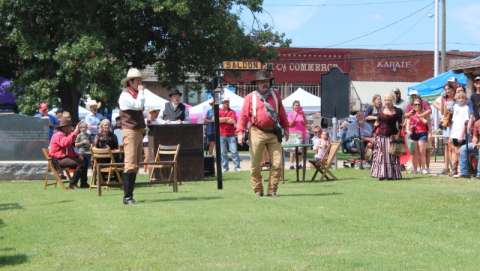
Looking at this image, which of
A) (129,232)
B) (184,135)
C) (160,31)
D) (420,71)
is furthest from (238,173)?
(420,71)

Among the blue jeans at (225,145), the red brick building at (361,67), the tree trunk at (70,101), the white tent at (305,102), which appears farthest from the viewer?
the red brick building at (361,67)

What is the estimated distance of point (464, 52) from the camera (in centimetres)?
7000

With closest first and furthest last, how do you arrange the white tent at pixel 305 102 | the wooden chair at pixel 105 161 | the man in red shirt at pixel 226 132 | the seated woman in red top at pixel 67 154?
the wooden chair at pixel 105 161 → the seated woman in red top at pixel 67 154 → the man in red shirt at pixel 226 132 → the white tent at pixel 305 102

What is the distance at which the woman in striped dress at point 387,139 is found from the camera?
18.3m

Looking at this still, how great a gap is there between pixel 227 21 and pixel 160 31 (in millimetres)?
2420

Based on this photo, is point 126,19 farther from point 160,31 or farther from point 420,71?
point 420,71

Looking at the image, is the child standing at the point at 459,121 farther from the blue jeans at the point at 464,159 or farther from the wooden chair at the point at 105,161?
the wooden chair at the point at 105,161

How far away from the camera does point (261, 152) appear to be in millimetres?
14539

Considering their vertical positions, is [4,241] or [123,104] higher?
[123,104]

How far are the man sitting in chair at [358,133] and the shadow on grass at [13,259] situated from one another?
14399mm

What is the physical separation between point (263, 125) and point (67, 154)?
5.86 meters

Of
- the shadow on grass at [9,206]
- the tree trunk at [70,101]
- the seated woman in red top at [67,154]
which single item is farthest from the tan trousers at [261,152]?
the tree trunk at [70,101]

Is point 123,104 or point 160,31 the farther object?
point 160,31

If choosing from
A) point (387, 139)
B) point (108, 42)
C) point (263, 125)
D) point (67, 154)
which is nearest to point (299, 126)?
point (387, 139)
